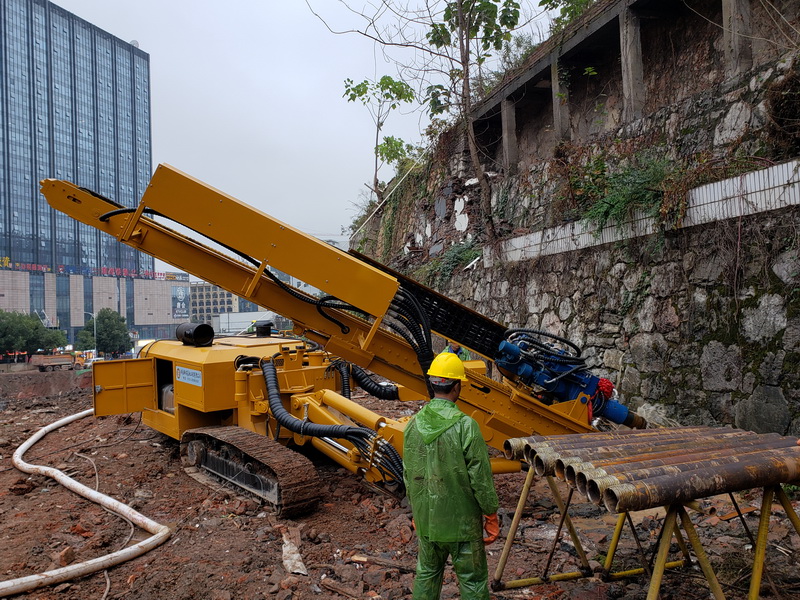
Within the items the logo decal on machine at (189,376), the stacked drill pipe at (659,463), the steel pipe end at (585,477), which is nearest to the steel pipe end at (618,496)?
the stacked drill pipe at (659,463)

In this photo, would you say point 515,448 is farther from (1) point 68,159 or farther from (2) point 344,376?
(1) point 68,159

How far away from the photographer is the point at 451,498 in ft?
9.78

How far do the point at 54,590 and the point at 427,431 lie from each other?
277 centimetres

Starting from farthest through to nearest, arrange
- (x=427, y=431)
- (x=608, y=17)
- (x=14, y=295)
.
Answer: (x=14, y=295) → (x=608, y=17) → (x=427, y=431)

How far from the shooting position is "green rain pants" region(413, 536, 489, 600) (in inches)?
117

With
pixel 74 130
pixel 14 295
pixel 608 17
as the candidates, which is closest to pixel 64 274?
pixel 14 295

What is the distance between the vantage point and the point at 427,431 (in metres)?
3.04

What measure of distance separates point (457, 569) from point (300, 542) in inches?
77.4

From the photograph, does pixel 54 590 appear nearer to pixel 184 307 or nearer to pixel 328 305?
pixel 328 305

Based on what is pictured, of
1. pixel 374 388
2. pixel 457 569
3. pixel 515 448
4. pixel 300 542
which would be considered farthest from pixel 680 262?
pixel 300 542

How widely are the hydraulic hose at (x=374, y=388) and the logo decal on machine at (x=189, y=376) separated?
1.75 metres

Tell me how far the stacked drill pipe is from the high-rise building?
6609cm

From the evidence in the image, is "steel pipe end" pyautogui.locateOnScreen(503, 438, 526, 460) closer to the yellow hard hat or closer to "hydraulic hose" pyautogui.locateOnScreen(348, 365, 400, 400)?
the yellow hard hat

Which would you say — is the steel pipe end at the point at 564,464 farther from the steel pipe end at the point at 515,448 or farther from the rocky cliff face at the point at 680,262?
the rocky cliff face at the point at 680,262
